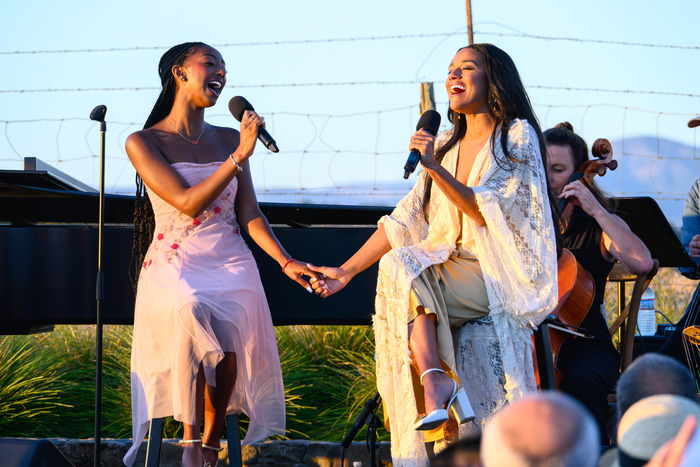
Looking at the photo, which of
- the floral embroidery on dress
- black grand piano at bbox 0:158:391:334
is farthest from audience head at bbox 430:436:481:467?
black grand piano at bbox 0:158:391:334

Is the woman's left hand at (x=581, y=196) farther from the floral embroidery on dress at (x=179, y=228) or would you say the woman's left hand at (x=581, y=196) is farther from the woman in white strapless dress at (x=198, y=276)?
the floral embroidery on dress at (x=179, y=228)

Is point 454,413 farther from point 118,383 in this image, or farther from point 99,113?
point 118,383

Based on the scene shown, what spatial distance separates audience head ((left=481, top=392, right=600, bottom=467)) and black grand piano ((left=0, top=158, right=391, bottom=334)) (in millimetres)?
3112

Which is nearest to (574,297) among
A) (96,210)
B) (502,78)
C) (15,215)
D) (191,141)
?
(502,78)

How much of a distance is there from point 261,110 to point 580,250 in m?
6.19

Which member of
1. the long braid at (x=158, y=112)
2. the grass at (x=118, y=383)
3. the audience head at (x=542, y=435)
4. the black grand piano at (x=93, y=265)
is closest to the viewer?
the audience head at (x=542, y=435)

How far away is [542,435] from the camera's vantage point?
2.63 ft

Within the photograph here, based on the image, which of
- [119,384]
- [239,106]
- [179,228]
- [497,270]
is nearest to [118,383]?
[119,384]

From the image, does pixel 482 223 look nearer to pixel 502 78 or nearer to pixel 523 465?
pixel 502 78

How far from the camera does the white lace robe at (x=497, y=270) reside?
2805mm

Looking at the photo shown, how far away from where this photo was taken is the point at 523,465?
31.8 inches

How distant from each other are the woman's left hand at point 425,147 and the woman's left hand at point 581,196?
89cm

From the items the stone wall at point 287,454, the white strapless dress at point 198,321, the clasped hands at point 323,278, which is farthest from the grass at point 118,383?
the clasped hands at point 323,278

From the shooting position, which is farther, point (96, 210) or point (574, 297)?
point (96, 210)
